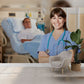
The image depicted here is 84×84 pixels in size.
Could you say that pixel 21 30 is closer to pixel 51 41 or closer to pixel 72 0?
pixel 51 41

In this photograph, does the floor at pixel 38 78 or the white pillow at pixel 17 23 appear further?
the white pillow at pixel 17 23

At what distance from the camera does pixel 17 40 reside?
2301 millimetres

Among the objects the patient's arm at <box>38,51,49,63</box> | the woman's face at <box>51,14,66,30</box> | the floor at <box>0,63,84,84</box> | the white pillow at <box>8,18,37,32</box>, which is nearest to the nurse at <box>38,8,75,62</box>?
the woman's face at <box>51,14,66,30</box>

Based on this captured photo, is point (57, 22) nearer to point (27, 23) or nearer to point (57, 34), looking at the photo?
point (57, 34)

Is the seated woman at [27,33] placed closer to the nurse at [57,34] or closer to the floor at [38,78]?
the nurse at [57,34]

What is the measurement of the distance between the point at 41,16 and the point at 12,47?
0.69 m

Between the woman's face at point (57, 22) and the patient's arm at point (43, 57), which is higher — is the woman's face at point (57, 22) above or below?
above

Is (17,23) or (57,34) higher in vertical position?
(17,23)

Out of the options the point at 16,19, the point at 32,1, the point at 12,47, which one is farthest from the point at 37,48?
the point at 32,1

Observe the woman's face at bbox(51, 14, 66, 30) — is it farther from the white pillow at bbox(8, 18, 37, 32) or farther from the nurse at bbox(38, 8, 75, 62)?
the white pillow at bbox(8, 18, 37, 32)

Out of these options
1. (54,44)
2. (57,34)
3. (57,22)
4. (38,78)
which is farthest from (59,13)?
(38,78)

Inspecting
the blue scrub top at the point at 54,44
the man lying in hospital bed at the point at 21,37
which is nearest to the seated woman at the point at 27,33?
the man lying in hospital bed at the point at 21,37

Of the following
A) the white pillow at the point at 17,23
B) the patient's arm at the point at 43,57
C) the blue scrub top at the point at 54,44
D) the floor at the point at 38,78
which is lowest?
the patient's arm at the point at 43,57

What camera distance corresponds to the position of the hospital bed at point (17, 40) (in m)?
2.26
